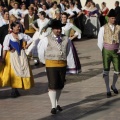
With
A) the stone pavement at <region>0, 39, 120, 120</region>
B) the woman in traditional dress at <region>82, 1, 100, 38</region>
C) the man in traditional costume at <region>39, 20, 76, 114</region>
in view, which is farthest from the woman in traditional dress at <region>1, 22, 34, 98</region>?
the woman in traditional dress at <region>82, 1, 100, 38</region>

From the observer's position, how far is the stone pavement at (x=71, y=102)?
1077cm

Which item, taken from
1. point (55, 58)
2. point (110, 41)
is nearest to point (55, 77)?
point (55, 58)

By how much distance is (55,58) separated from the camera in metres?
11.0

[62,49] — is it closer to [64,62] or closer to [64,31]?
[64,62]

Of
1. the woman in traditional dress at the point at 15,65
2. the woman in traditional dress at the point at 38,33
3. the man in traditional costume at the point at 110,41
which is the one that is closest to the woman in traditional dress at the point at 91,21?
the woman in traditional dress at the point at 38,33

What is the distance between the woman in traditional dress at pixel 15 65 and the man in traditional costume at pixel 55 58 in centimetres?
138

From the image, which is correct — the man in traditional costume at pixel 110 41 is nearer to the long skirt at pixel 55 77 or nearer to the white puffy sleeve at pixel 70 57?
the white puffy sleeve at pixel 70 57

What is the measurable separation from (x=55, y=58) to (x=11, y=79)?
1.74 m

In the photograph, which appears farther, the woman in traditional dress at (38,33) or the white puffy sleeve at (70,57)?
the woman in traditional dress at (38,33)

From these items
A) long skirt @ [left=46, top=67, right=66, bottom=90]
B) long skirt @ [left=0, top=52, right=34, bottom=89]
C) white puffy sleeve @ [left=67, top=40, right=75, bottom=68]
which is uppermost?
white puffy sleeve @ [left=67, top=40, right=75, bottom=68]

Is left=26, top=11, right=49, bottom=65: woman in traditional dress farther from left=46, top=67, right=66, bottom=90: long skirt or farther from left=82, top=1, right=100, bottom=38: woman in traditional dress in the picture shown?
left=82, top=1, right=100, bottom=38: woman in traditional dress

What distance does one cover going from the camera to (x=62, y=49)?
11.0 m

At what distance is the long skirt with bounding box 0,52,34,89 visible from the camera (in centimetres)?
1234

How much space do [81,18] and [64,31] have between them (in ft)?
34.7
